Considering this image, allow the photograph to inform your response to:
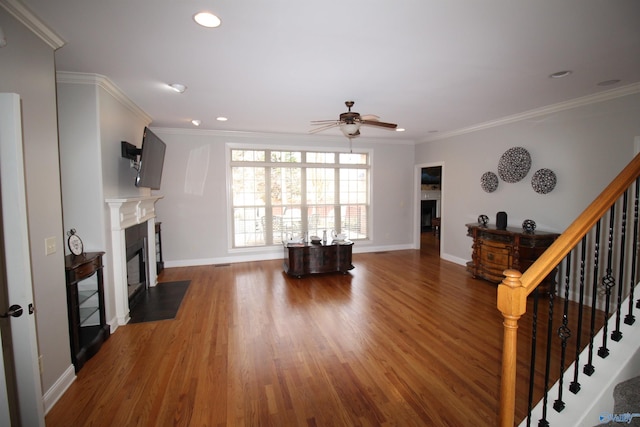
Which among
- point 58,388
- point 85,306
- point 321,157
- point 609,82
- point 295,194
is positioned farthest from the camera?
point 321,157

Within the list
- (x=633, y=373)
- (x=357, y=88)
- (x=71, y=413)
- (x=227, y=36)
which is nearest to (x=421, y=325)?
(x=633, y=373)

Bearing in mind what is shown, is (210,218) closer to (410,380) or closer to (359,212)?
(359,212)

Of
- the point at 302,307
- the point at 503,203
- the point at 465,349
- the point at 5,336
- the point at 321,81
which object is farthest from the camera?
the point at 503,203

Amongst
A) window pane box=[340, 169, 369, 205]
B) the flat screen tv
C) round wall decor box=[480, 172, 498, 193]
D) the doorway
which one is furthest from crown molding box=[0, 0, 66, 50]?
the doorway

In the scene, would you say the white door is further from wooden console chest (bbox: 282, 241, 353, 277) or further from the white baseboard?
wooden console chest (bbox: 282, 241, 353, 277)

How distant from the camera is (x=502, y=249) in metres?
4.53

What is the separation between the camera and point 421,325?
3377 millimetres

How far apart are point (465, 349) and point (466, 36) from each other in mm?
2774

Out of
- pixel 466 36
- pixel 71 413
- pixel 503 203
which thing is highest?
pixel 466 36

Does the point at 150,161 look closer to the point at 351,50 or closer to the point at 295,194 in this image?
the point at 351,50

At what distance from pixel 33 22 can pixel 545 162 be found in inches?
232

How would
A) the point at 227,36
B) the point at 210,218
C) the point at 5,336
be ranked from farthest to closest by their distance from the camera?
the point at 210,218
the point at 227,36
the point at 5,336

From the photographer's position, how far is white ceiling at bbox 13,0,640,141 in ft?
6.40

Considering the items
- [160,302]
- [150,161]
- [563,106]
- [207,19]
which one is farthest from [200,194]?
[563,106]
